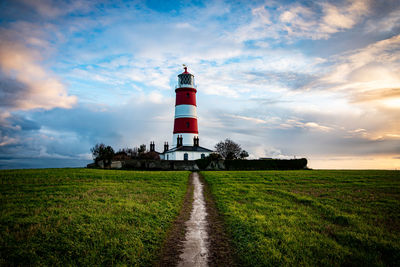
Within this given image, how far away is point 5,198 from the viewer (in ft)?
38.8

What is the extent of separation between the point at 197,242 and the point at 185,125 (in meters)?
44.3

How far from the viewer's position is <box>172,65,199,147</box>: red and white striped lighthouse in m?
50.5

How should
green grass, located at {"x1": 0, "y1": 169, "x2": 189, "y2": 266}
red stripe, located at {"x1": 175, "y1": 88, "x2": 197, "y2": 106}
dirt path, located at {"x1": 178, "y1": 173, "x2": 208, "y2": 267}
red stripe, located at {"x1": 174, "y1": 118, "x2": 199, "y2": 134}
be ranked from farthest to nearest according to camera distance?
1. red stripe, located at {"x1": 174, "y1": 118, "x2": 199, "y2": 134}
2. red stripe, located at {"x1": 175, "y1": 88, "x2": 197, "y2": 106}
3. green grass, located at {"x1": 0, "y1": 169, "x2": 189, "y2": 266}
4. dirt path, located at {"x1": 178, "y1": 173, "x2": 208, "y2": 267}

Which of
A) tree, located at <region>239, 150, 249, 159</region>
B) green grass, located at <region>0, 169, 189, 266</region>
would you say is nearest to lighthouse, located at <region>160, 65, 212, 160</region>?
tree, located at <region>239, 150, 249, 159</region>

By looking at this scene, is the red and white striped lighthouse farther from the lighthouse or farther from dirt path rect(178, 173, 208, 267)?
dirt path rect(178, 173, 208, 267)

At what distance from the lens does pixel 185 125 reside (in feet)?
167

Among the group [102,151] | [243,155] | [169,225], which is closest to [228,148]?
[243,155]

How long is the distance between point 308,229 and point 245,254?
315 cm

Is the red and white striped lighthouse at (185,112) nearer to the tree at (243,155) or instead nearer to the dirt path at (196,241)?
the tree at (243,155)

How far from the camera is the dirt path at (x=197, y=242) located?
5.93 meters

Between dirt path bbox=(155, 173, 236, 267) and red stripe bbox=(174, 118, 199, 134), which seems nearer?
dirt path bbox=(155, 173, 236, 267)

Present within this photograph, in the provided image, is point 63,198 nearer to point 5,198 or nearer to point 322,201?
point 5,198

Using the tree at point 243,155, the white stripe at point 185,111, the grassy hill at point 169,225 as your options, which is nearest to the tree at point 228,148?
the tree at point 243,155

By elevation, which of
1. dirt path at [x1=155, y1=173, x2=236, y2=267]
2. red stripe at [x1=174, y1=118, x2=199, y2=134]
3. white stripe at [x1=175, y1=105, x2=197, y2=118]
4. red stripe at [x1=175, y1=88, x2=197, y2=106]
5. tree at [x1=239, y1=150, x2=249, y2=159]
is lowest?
dirt path at [x1=155, y1=173, x2=236, y2=267]
